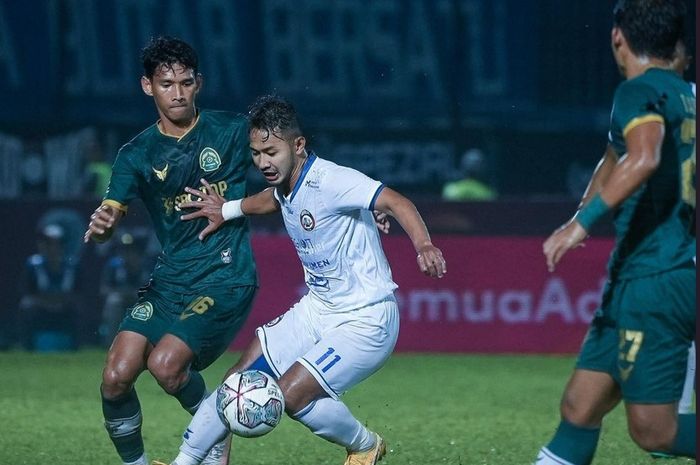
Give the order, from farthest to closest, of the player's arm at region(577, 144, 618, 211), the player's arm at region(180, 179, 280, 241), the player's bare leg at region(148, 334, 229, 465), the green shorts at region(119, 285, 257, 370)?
the player's arm at region(180, 179, 280, 241) → the green shorts at region(119, 285, 257, 370) → the player's bare leg at region(148, 334, 229, 465) → the player's arm at region(577, 144, 618, 211)

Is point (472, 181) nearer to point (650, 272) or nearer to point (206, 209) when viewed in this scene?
point (206, 209)

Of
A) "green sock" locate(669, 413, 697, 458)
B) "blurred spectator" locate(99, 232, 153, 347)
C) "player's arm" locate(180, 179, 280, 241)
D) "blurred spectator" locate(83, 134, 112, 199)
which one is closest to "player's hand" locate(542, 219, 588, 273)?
"green sock" locate(669, 413, 697, 458)

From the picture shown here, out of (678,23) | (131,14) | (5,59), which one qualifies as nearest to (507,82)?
(131,14)

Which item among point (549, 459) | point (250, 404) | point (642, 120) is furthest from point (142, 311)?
point (642, 120)

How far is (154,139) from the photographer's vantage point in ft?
23.0

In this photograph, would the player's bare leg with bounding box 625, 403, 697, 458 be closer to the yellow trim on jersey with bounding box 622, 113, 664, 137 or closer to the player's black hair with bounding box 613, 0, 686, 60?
the yellow trim on jersey with bounding box 622, 113, 664, 137

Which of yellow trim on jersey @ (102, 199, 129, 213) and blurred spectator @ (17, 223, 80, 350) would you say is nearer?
yellow trim on jersey @ (102, 199, 129, 213)

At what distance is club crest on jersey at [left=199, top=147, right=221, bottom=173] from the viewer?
6.98 meters

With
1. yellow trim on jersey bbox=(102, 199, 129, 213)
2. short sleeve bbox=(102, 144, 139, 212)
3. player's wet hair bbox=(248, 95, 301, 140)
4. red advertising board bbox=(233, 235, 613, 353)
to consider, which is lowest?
red advertising board bbox=(233, 235, 613, 353)

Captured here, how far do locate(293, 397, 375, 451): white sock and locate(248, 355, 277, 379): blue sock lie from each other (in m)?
0.29

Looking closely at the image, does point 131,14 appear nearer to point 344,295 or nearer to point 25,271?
point 25,271

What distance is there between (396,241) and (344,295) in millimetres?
6573

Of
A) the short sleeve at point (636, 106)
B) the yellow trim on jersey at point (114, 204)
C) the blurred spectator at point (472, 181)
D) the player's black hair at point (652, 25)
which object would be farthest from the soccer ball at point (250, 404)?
the blurred spectator at point (472, 181)

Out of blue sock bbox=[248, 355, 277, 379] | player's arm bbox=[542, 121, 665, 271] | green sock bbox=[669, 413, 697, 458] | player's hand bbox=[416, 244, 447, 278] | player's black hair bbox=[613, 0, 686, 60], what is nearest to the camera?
player's arm bbox=[542, 121, 665, 271]
